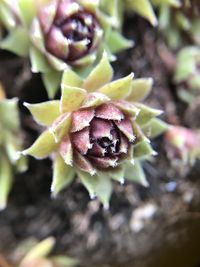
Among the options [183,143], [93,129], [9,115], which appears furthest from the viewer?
[183,143]

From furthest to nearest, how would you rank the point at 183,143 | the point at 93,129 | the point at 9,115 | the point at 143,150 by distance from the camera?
the point at 183,143 → the point at 9,115 → the point at 143,150 → the point at 93,129

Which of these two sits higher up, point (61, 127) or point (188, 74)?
point (61, 127)

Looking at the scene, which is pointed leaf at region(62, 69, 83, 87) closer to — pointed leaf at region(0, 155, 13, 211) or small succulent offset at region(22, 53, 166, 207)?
small succulent offset at region(22, 53, 166, 207)

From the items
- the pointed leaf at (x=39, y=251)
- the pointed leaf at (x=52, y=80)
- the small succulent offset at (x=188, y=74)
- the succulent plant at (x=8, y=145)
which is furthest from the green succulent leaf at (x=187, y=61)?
the pointed leaf at (x=39, y=251)

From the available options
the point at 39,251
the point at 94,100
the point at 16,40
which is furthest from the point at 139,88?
the point at 39,251

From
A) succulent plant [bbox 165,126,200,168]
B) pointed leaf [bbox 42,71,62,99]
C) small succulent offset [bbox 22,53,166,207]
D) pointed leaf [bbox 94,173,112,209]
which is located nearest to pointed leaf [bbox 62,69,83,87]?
small succulent offset [bbox 22,53,166,207]

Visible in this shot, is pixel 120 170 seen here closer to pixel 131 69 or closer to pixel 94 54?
pixel 94 54

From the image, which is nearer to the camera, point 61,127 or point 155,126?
point 61,127

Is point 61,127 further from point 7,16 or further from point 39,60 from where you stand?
point 7,16
